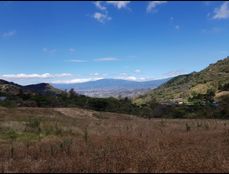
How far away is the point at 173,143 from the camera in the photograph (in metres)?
10.7

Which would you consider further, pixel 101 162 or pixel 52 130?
pixel 52 130

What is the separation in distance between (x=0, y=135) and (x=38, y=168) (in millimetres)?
10673

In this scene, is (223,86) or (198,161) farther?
(223,86)

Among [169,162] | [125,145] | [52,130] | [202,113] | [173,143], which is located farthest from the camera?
[202,113]

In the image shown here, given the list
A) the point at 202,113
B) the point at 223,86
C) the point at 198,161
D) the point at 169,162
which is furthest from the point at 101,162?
the point at 223,86

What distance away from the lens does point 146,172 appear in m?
6.12

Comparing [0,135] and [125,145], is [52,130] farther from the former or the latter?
[125,145]

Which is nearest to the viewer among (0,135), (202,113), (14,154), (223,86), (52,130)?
(14,154)

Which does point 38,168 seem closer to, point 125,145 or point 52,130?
point 125,145

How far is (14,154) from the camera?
9.03 m

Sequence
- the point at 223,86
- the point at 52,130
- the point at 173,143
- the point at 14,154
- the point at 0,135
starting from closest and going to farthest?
the point at 14,154, the point at 173,143, the point at 0,135, the point at 52,130, the point at 223,86

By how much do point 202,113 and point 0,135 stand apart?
185ft

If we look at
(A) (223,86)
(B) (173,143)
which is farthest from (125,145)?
(A) (223,86)

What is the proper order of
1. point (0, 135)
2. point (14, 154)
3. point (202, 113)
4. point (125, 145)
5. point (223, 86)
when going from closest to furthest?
point (14, 154)
point (125, 145)
point (0, 135)
point (202, 113)
point (223, 86)
